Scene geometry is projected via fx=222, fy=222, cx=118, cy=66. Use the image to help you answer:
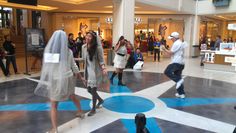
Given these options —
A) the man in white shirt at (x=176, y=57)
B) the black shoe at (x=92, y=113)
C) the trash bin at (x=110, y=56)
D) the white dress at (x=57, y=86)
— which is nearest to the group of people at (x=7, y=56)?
the trash bin at (x=110, y=56)

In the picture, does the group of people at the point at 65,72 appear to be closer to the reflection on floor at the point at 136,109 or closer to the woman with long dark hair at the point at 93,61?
the woman with long dark hair at the point at 93,61

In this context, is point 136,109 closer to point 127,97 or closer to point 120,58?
point 127,97

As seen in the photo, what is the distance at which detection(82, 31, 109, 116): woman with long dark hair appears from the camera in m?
3.89

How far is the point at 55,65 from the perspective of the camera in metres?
3.25

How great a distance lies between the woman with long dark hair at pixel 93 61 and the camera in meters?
3.89

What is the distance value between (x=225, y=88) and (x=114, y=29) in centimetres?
572

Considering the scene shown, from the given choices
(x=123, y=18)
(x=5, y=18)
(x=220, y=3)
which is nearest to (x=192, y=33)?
(x=220, y=3)

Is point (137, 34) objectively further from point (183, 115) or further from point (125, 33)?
point (183, 115)

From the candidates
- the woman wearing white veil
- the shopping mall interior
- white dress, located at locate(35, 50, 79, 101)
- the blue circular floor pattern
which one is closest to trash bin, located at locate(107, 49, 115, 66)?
the shopping mall interior

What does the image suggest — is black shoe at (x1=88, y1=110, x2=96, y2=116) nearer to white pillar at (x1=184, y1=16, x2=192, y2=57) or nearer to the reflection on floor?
the reflection on floor

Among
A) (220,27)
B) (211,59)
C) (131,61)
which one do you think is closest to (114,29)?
(131,61)

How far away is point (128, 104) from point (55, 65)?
7.03 ft

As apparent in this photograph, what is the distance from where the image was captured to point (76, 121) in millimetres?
3873

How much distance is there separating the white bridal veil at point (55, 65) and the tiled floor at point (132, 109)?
0.74 meters
